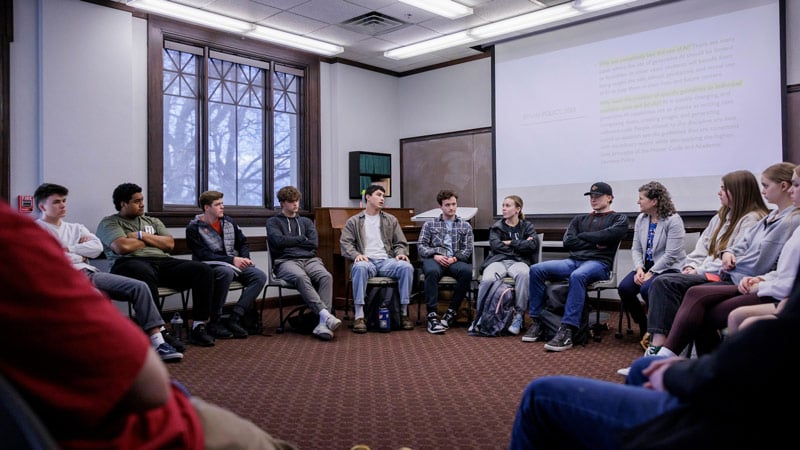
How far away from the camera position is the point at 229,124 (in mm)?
6527

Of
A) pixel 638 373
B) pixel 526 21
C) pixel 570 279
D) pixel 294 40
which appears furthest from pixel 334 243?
pixel 638 373

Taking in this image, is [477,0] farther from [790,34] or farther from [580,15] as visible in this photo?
[790,34]

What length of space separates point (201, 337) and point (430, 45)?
414 centimetres

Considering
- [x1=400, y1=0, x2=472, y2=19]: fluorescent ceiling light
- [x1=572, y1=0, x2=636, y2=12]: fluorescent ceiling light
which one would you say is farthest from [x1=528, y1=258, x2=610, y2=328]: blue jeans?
[x1=400, y1=0, x2=472, y2=19]: fluorescent ceiling light

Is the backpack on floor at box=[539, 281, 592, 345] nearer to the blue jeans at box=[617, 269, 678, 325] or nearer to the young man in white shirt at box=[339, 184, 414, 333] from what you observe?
the blue jeans at box=[617, 269, 678, 325]

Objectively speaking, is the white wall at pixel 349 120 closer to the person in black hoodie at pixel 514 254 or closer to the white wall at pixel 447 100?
the white wall at pixel 447 100

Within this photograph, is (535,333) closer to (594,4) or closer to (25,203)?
(594,4)

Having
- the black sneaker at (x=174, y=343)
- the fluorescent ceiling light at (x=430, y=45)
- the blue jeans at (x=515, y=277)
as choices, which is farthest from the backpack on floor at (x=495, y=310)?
the fluorescent ceiling light at (x=430, y=45)

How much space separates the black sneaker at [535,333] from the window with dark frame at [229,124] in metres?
3.34

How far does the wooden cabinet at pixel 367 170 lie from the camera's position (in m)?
7.50

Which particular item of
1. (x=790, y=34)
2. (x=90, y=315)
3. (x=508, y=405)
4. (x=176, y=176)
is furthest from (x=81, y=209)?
(x=790, y=34)

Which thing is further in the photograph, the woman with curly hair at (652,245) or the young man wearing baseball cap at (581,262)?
the young man wearing baseball cap at (581,262)

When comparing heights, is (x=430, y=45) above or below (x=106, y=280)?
above

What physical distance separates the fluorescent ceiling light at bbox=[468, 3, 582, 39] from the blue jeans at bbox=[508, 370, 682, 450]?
5132mm
